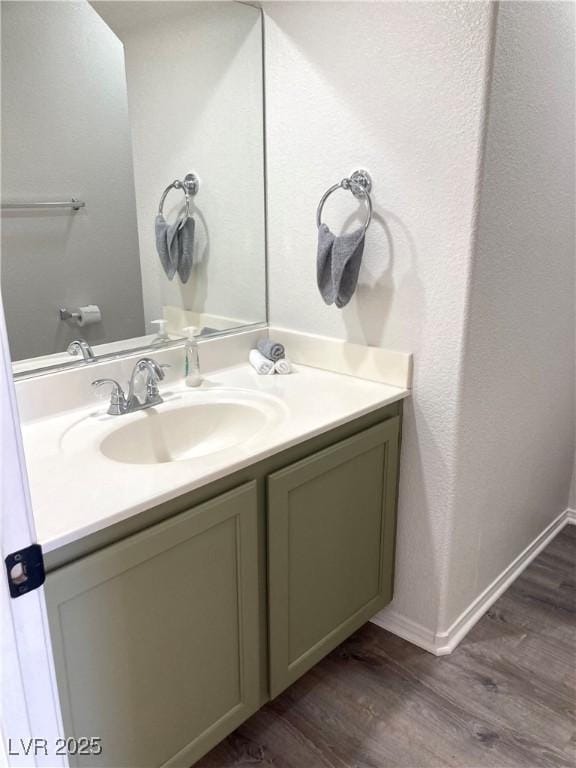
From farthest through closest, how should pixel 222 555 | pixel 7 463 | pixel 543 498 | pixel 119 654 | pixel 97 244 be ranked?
pixel 543 498
pixel 97 244
pixel 222 555
pixel 119 654
pixel 7 463

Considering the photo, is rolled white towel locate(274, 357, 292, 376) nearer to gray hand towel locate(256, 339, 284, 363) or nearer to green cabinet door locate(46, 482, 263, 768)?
gray hand towel locate(256, 339, 284, 363)

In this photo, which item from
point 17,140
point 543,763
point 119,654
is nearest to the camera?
point 119,654

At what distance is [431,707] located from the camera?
65.9 inches

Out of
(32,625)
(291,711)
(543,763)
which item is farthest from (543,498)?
(32,625)

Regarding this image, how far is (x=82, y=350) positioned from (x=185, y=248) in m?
0.46

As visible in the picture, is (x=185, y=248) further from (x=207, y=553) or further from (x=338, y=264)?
(x=207, y=553)

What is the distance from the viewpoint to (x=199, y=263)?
6.22 feet

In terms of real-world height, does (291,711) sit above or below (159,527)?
below

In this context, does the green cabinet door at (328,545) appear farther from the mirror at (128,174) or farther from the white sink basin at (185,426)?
the mirror at (128,174)

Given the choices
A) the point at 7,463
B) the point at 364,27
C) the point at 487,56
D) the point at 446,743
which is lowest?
the point at 446,743

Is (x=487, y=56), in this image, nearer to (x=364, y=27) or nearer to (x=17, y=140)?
(x=364, y=27)

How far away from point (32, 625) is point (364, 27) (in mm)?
1563

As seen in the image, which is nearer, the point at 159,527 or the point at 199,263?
the point at 159,527

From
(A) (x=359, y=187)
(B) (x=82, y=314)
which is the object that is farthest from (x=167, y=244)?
(A) (x=359, y=187)
